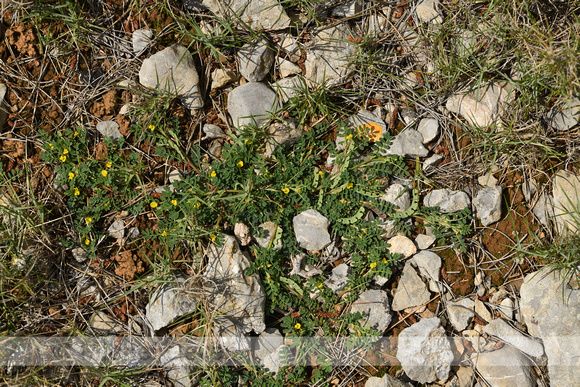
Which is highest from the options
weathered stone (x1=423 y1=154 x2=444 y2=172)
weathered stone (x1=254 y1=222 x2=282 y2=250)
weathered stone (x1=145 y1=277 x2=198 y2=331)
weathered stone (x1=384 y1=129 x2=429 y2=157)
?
weathered stone (x1=384 y1=129 x2=429 y2=157)

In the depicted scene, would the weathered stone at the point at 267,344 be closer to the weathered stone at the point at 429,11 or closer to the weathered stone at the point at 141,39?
the weathered stone at the point at 141,39

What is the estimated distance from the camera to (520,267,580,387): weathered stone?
138 inches

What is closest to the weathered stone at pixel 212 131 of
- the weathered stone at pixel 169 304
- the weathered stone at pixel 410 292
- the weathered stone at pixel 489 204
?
the weathered stone at pixel 169 304

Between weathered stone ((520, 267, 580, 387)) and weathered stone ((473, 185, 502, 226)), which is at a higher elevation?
weathered stone ((473, 185, 502, 226))

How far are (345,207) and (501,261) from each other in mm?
1416

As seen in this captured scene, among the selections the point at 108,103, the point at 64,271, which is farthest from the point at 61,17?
the point at 64,271

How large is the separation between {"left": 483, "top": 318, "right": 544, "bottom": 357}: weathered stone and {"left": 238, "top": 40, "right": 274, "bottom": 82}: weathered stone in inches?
114

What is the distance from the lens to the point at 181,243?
12.1 feet

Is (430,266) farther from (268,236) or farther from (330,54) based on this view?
(330,54)

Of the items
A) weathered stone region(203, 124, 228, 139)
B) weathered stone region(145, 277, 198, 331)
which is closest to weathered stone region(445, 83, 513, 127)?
weathered stone region(203, 124, 228, 139)

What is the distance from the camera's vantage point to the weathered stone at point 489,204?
3.63 meters

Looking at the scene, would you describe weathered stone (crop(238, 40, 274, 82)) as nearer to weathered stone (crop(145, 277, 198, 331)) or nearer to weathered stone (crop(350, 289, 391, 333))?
weathered stone (crop(145, 277, 198, 331))

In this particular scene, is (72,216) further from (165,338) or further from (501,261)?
(501,261)

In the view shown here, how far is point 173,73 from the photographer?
368 centimetres
